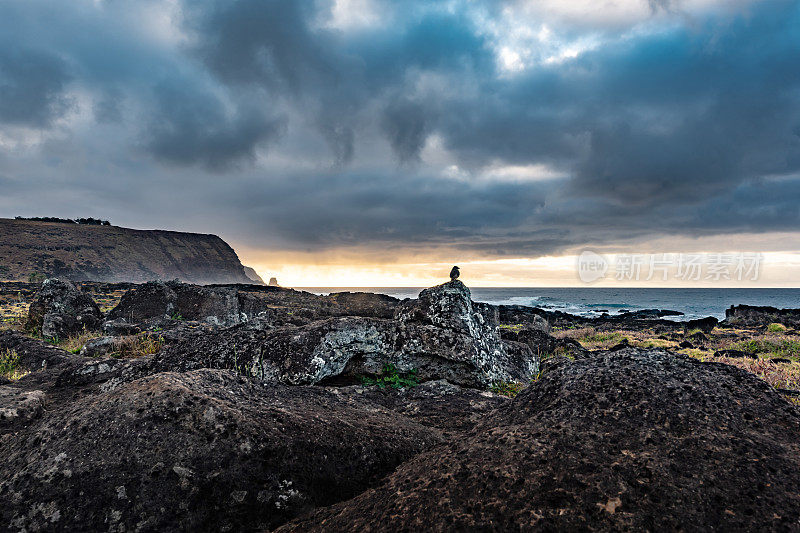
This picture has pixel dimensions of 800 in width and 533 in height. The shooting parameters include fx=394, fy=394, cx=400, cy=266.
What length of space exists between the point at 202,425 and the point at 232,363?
3572 mm

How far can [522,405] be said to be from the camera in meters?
3.22

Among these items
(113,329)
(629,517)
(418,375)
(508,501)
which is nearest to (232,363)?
(418,375)

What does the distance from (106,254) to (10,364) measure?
152m

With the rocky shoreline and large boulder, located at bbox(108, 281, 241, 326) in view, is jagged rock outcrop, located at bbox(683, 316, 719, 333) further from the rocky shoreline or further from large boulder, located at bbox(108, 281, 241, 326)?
the rocky shoreline

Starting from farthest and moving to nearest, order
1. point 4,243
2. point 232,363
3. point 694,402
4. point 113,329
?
1. point 4,243
2. point 113,329
3. point 232,363
4. point 694,402

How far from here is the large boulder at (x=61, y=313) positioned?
14938 millimetres

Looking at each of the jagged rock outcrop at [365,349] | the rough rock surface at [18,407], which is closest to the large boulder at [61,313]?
the jagged rock outcrop at [365,349]

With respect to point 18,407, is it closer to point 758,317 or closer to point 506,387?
point 506,387

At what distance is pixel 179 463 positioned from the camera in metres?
2.74

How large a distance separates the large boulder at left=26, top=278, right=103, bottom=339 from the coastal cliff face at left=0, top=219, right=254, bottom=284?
10408 centimetres

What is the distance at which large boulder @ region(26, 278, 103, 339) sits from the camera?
49.0 feet

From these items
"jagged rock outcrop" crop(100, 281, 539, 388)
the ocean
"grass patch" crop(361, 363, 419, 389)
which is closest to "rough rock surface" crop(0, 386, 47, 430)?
"jagged rock outcrop" crop(100, 281, 539, 388)

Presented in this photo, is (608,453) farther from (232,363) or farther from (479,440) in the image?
(232,363)

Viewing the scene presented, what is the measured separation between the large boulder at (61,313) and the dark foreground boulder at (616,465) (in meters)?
17.5
